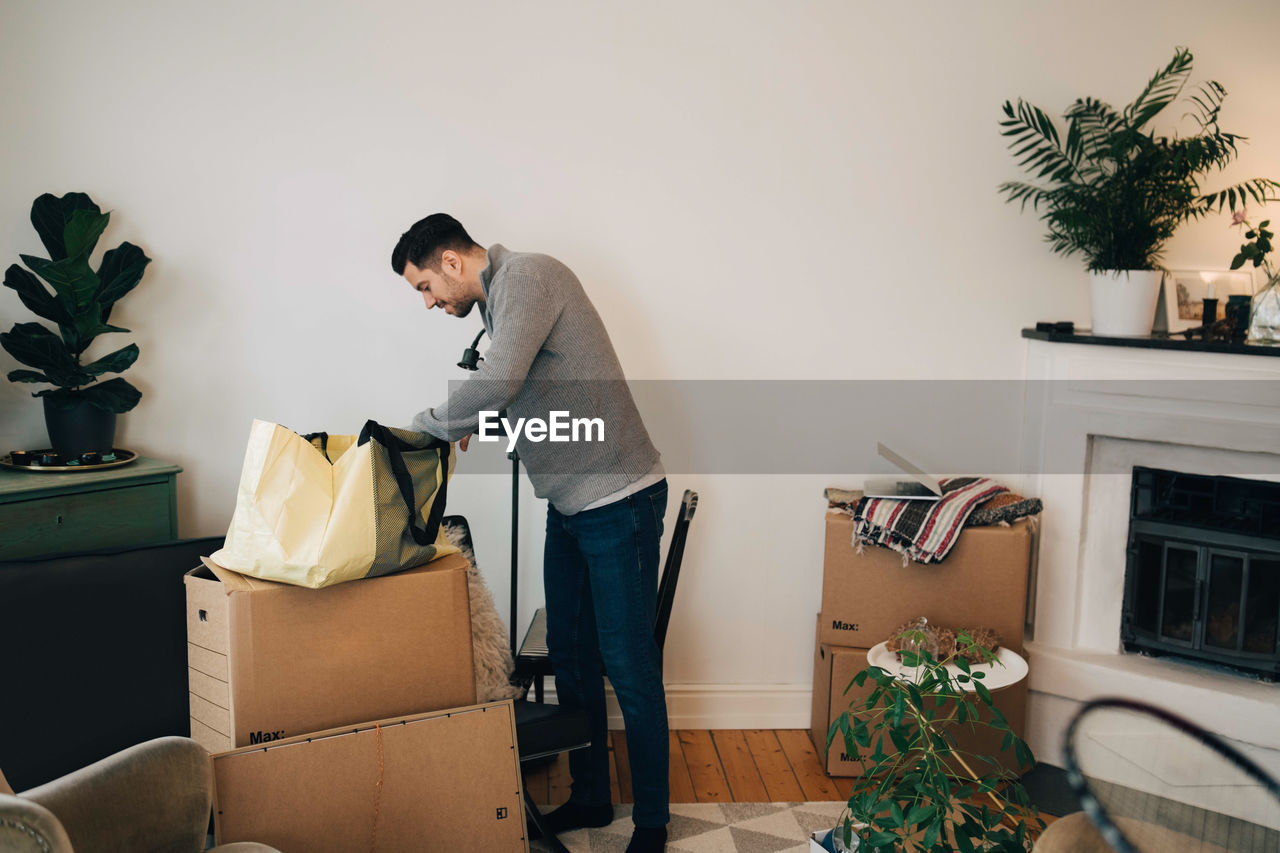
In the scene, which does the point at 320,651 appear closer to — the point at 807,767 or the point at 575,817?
the point at 575,817

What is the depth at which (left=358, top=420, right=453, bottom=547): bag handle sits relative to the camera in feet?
5.88

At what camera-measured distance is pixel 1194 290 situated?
109 inches

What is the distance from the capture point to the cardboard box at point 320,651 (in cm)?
176

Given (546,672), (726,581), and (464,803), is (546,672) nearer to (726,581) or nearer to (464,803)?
(464,803)

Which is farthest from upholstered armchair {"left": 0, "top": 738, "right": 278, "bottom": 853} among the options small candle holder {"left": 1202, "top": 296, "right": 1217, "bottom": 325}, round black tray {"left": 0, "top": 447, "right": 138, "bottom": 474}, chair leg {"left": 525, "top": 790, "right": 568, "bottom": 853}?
small candle holder {"left": 1202, "top": 296, "right": 1217, "bottom": 325}

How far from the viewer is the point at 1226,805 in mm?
1054

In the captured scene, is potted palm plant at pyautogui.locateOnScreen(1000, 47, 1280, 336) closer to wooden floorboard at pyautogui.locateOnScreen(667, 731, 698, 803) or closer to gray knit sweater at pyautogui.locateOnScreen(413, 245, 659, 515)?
gray knit sweater at pyautogui.locateOnScreen(413, 245, 659, 515)

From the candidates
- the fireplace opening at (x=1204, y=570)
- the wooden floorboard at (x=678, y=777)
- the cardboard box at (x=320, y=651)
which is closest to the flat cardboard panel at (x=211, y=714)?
the cardboard box at (x=320, y=651)

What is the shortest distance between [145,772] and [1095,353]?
2453 millimetres

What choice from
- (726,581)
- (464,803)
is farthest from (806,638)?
(464,803)

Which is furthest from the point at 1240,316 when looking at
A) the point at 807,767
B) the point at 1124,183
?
the point at 807,767

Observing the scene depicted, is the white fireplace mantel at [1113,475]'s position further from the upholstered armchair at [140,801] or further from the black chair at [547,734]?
the upholstered armchair at [140,801]

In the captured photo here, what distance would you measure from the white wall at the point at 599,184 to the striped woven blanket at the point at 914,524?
12.8 inches

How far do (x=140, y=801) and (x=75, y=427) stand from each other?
1208mm
